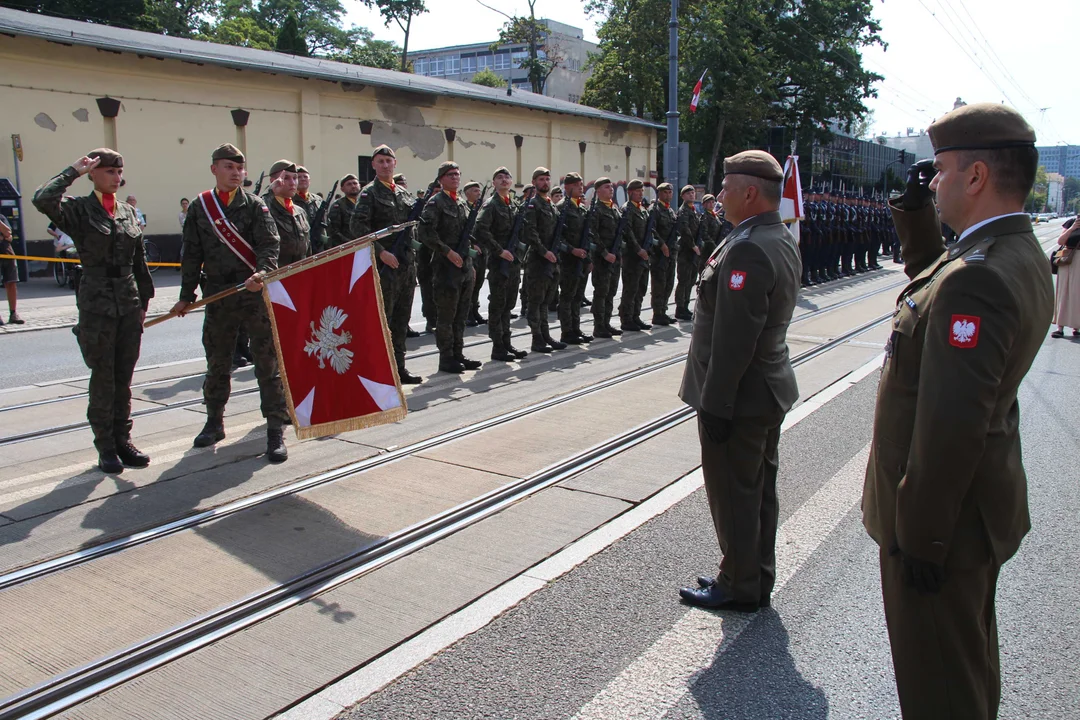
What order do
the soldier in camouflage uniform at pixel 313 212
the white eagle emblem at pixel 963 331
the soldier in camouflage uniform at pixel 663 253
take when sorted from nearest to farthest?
1. the white eagle emblem at pixel 963 331
2. the soldier in camouflage uniform at pixel 313 212
3. the soldier in camouflage uniform at pixel 663 253

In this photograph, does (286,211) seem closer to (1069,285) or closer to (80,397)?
(80,397)

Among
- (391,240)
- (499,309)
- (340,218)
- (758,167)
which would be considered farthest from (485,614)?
(340,218)

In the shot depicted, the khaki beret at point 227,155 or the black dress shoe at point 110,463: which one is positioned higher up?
the khaki beret at point 227,155

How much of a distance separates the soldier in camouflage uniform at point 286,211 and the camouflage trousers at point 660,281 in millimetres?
6370

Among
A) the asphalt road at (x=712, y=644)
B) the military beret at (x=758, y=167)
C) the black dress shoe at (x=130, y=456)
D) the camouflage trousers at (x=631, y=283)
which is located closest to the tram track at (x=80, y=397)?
the black dress shoe at (x=130, y=456)

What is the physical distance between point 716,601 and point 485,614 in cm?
99

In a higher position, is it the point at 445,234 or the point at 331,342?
the point at 445,234

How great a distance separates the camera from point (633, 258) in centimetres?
1220

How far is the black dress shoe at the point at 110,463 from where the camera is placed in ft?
18.1

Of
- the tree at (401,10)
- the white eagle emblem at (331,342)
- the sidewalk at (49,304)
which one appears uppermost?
the tree at (401,10)

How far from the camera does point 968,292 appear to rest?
2.07 m

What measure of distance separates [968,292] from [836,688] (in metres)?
1.73

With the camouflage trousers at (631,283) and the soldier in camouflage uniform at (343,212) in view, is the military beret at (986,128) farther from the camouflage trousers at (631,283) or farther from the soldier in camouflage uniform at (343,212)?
the camouflage trousers at (631,283)

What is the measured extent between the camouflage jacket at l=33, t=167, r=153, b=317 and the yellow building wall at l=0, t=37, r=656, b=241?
49.7 feet
